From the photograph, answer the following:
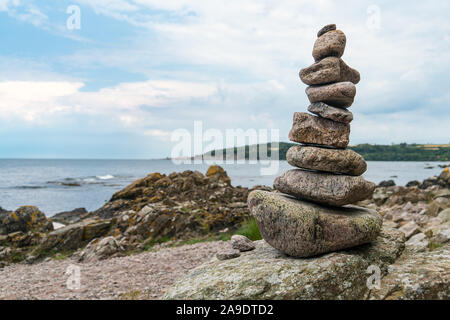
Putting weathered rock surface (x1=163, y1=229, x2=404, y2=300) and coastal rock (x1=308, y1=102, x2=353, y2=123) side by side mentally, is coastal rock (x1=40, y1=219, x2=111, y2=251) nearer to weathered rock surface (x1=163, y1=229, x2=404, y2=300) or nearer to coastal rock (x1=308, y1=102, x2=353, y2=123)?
weathered rock surface (x1=163, y1=229, x2=404, y2=300)

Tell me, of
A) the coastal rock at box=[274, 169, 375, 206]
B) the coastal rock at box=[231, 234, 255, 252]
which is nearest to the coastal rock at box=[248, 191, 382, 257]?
the coastal rock at box=[274, 169, 375, 206]

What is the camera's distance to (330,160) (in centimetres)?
734

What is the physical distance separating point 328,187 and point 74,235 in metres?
14.4

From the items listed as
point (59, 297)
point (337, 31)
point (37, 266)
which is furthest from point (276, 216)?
point (37, 266)

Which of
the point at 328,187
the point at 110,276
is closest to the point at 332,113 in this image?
the point at 328,187

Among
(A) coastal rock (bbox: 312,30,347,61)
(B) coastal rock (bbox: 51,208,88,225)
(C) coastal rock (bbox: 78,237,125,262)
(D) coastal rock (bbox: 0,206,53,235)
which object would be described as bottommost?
(B) coastal rock (bbox: 51,208,88,225)

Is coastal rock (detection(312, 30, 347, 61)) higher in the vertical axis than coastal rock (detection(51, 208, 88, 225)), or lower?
higher

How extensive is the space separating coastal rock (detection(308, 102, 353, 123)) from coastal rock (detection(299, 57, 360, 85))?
573 mm

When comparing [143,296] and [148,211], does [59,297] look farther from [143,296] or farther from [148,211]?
[148,211]

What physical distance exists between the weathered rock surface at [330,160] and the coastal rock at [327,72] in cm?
162

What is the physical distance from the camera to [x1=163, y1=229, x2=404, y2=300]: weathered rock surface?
624 cm

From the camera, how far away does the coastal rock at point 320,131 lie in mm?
7637

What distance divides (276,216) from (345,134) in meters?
2.49

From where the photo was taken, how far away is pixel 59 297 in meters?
9.86
